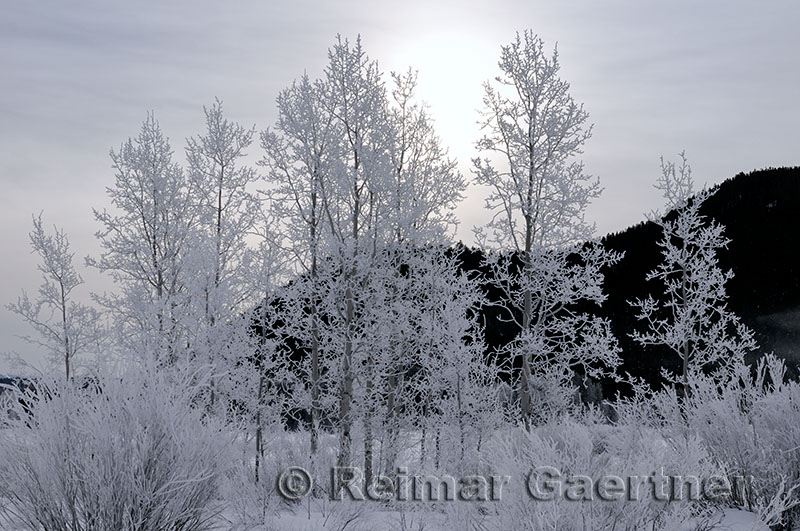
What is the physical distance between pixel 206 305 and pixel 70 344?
20.3ft

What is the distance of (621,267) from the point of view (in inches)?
1656

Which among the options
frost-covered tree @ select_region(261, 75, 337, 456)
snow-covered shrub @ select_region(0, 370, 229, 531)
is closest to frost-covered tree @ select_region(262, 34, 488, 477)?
frost-covered tree @ select_region(261, 75, 337, 456)

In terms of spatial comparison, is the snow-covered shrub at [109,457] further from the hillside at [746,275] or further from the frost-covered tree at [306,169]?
→ the hillside at [746,275]

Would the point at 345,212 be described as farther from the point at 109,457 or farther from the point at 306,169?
the point at 109,457

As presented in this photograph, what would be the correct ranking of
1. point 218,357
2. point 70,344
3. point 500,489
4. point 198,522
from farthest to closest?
point 70,344, point 218,357, point 198,522, point 500,489

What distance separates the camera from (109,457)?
5.50 metres

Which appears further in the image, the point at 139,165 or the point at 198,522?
the point at 139,165

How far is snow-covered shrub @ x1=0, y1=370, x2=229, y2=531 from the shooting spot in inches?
218

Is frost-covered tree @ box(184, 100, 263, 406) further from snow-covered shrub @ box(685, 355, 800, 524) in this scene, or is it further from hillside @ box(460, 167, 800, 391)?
hillside @ box(460, 167, 800, 391)

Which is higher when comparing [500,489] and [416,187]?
[416,187]

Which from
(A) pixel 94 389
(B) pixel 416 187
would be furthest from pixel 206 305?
(A) pixel 94 389

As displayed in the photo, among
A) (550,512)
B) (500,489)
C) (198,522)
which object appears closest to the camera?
(550,512)

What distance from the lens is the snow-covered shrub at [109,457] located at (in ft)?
18.2

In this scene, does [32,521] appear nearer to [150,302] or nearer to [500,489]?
[500,489]
